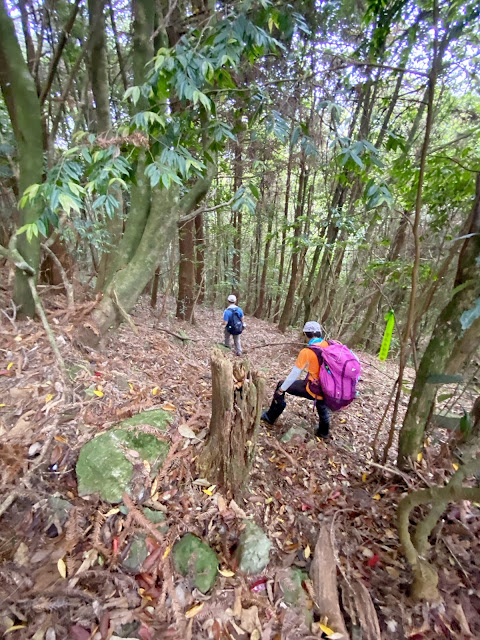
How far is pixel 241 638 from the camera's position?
1.98 metres

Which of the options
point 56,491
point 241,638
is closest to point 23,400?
point 56,491

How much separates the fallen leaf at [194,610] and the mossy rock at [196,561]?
0.09m

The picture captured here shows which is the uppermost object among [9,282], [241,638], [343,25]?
[343,25]

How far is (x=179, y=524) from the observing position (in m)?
2.49

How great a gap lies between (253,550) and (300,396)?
1860 millimetres

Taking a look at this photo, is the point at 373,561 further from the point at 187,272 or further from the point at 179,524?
the point at 187,272

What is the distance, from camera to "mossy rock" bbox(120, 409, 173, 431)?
3107mm

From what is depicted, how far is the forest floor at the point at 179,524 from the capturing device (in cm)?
193

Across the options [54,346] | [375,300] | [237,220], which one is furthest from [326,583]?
[237,220]

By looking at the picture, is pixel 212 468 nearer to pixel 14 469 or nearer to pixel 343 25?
pixel 14 469

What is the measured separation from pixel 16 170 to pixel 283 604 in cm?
583

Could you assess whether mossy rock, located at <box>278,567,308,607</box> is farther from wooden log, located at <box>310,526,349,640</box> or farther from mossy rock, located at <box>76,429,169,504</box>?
mossy rock, located at <box>76,429,169,504</box>

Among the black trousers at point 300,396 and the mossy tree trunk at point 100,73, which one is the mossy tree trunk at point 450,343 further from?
the mossy tree trunk at point 100,73

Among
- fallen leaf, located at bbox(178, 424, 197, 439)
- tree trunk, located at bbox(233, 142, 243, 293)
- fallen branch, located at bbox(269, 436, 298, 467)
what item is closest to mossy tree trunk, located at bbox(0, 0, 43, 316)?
fallen leaf, located at bbox(178, 424, 197, 439)
